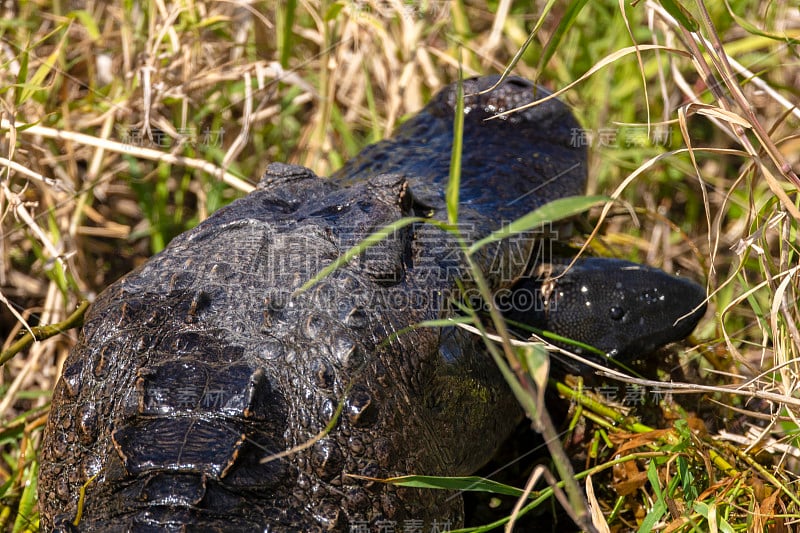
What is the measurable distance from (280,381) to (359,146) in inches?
90.5

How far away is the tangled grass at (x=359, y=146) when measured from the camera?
2.15 m

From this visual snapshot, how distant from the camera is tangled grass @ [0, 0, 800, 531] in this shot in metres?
2.15

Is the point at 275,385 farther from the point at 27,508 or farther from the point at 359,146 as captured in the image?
the point at 359,146

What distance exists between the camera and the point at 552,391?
2420mm

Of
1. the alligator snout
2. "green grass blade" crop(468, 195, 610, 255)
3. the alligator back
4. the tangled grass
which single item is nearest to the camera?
"green grass blade" crop(468, 195, 610, 255)

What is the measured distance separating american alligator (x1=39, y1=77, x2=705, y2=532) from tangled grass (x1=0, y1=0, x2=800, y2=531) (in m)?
0.54

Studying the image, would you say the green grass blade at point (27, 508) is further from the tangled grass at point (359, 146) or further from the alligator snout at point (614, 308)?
the alligator snout at point (614, 308)

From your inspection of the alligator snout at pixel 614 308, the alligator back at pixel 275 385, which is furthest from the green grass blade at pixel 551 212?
the alligator snout at pixel 614 308

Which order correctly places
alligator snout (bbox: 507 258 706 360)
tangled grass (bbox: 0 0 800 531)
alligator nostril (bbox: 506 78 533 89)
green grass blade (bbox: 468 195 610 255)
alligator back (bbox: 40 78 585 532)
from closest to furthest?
green grass blade (bbox: 468 195 610 255)
alligator back (bbox: 40 78 585 532)
tangled grass (bbox: 0 0 800 531)
alligator snout (bbox: 507 258 706 360)
alligator nostril (bbox: 506 78 533 89)

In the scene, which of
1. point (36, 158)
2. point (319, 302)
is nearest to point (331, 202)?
point (319, 302)

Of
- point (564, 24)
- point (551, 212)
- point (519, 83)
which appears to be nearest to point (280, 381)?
point (551, 212)

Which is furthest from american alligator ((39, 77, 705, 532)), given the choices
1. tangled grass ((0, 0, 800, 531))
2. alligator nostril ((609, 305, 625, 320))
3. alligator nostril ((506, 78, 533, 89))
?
alligator nostril ((506, 78, 533, 89))

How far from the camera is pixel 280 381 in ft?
5.31

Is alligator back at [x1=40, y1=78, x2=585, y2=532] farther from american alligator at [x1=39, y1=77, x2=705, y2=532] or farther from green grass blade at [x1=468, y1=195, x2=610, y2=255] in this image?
green grass blade at [x1=468, y1=195, x2=610, y2=255]
